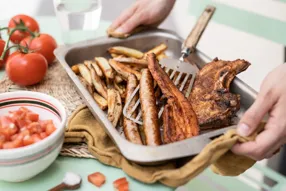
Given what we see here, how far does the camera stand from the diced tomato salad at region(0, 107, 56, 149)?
3.92 feet

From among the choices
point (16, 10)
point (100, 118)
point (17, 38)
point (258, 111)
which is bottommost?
point (16, 10)

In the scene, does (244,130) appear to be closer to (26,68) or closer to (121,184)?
(121,184)

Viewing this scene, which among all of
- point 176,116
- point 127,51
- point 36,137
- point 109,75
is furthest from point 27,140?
point 127,51

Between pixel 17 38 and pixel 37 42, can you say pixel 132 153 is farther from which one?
pixel 17 38

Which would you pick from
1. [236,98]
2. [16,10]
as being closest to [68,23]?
[236,98]

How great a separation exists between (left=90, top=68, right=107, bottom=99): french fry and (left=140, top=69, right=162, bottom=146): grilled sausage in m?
0.18

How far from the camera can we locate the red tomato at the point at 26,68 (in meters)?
1.68

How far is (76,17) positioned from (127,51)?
33 cm

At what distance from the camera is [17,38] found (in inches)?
78.6

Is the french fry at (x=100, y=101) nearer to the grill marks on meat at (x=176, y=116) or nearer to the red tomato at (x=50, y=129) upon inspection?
the grill marks on meat at (x=176, y=116)

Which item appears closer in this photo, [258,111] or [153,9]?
[258,111]

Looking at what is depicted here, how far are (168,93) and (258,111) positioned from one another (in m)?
0.33

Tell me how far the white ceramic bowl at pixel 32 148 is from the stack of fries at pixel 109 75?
0.24m

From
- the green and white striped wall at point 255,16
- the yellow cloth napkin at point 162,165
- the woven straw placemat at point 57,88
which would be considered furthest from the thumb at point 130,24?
the green and white striped wall at point 255,16
